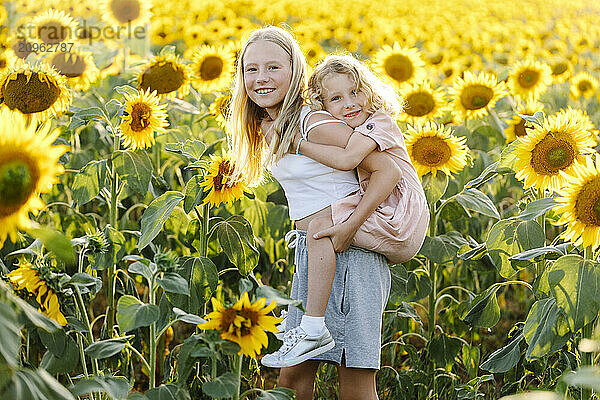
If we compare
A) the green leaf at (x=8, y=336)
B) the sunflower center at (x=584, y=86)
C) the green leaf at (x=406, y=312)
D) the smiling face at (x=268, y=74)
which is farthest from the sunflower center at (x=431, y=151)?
the sunflower center at (x=584, y=86)

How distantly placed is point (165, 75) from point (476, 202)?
4.33 feet

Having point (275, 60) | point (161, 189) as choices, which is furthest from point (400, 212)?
point (161, 189)

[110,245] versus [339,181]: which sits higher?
[339,181]

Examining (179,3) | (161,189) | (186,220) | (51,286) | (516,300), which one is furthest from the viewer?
(179,3)

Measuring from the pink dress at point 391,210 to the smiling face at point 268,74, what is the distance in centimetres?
26

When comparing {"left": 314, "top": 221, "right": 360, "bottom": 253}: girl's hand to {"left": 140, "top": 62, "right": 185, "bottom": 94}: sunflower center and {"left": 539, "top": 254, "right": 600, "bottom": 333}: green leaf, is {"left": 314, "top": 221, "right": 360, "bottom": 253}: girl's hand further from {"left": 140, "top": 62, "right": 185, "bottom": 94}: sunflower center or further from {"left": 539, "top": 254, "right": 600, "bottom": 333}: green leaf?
Result: {"left": 140, "top": 62, "right": 185, "bottom": 94}: sunflower center

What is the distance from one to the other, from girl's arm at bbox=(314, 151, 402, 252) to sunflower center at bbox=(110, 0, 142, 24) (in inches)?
87.0

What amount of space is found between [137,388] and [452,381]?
1175 mm

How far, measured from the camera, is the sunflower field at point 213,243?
1650mm

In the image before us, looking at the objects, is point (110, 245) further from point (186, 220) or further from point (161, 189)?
point (161, 189)

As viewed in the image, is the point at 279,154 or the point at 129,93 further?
the point at 129,93

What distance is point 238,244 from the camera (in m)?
2.26

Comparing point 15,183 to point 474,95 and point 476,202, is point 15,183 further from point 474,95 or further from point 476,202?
point 474,95

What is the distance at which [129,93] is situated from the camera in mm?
2613
